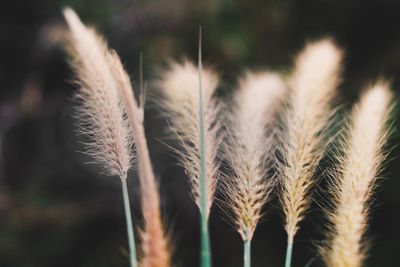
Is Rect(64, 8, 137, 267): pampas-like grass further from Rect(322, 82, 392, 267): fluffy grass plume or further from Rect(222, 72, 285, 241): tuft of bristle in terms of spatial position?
Rect(322, 82, 392, 267): fluffy grass plume

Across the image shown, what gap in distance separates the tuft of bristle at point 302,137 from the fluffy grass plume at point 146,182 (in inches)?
6.0

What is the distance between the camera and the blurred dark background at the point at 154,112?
1.69m

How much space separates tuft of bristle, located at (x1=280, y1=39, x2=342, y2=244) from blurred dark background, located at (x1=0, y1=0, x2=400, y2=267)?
972mm

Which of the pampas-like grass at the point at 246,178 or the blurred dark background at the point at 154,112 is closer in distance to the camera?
the pampas-like grass at the point at 246,178

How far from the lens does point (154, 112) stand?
201 centimetres

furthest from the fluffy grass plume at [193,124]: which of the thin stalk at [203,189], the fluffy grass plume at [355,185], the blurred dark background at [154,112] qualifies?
the blurred dark background at [154,112]

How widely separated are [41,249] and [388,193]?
1.51 m

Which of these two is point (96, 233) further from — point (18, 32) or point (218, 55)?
point (18, 32)

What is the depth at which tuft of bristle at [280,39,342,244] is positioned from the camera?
480 mm

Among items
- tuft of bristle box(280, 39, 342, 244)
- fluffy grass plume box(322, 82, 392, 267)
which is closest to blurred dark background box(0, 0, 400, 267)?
tuft of bristle box(280, 39, 342, 244)

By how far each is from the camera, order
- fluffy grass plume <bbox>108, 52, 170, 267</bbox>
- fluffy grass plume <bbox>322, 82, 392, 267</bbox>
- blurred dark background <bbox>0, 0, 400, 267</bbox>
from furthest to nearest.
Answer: blurred dark background <bbox>0, 0, 400, 267</bbox>
fluffy grass plume <bbox>322, 82, 392, 267</bbox>
fluffy grass plume <bbox>108, 52, 170, 267</bbox>

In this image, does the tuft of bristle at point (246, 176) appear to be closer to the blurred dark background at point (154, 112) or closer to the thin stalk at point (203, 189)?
the thin stalk at point (203, 189)

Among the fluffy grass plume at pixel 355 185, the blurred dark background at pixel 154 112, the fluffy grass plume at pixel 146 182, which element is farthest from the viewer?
the blurred dark background at pixel 154 112

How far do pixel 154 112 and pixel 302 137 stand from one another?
1.54m
